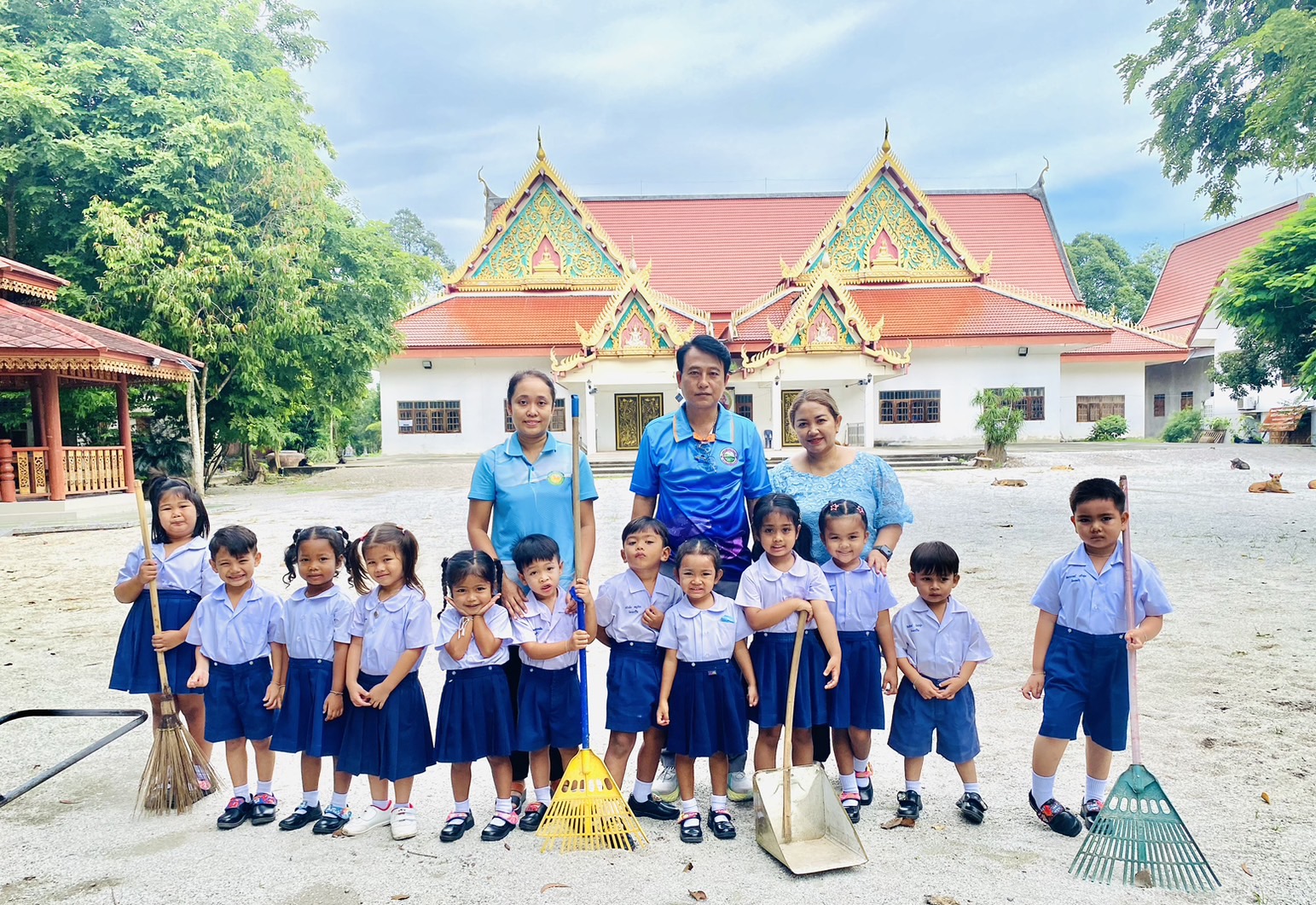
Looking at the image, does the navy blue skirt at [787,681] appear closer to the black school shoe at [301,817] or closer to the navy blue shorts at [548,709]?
the navy blue shorts at [548,709]

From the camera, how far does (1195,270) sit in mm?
25078

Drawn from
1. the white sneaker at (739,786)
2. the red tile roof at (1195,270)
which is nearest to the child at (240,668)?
the white sneaker at (739,786)

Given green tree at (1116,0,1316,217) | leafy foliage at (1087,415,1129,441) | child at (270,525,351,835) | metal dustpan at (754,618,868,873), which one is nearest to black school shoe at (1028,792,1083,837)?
metal dustpan at (754,618,868,873)

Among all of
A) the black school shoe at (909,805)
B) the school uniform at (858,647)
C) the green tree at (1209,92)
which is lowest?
the black school shoe at (909,805)

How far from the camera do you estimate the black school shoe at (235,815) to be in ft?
8.22

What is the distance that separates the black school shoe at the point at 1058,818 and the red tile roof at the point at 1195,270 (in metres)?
24.6

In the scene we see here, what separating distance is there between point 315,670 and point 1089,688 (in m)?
2.41

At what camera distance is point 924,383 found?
67.2 feet

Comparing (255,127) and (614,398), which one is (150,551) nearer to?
(255,127)

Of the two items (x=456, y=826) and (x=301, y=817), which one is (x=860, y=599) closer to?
(x=456, y=826)

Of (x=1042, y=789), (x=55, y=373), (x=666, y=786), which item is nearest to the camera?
(x=1042, y=789)

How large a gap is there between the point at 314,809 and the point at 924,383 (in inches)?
780

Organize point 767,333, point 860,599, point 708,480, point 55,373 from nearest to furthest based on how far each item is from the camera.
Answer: point 860,599
point 708,480
point 55,373
point 767,333

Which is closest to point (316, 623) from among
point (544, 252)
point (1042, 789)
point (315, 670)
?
point (315, 670)
